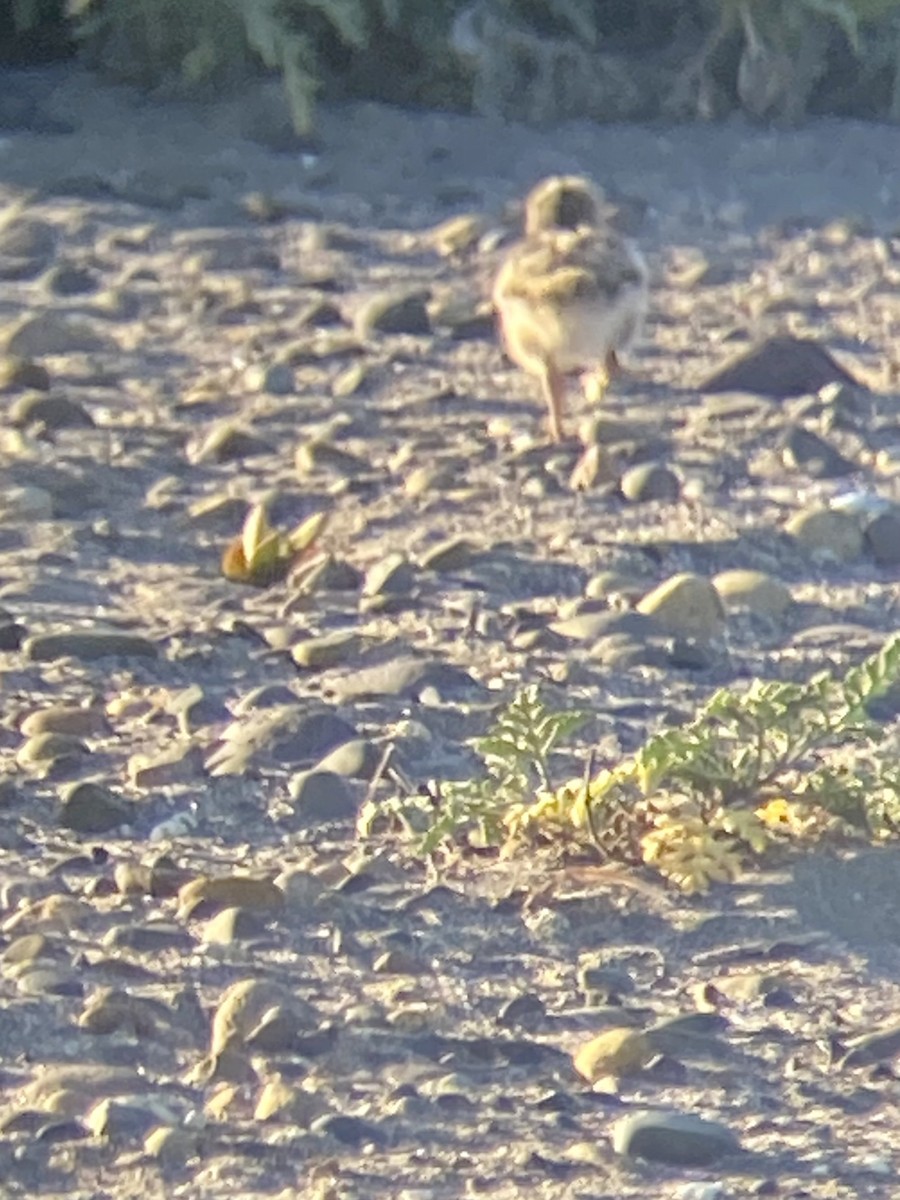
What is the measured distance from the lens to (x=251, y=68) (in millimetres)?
9633

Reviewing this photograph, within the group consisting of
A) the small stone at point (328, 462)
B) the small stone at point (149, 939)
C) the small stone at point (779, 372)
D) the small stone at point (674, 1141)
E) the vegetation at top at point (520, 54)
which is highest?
the vegetation at top at point (520, 54)

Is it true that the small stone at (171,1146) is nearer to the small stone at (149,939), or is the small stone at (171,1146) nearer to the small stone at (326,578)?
the small stone at (149,939)

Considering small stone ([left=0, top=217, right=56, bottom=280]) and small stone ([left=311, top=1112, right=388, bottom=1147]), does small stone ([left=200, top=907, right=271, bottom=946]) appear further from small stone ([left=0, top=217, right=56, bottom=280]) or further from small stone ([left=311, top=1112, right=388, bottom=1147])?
small stone ([left=0, top=217, right=56, bottom=280])

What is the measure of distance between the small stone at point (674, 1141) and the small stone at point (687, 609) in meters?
1.71

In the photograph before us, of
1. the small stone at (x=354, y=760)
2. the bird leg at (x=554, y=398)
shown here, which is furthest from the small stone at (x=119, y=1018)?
the bird leg at (x=554, y=398)

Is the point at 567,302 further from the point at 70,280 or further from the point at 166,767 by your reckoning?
the point at 70,280

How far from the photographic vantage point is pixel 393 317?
6918 mm

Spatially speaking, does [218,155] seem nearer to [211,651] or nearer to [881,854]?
[211,651]

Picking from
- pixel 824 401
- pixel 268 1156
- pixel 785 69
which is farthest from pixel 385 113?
pixel 268 1156

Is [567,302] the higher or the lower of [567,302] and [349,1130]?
the higher

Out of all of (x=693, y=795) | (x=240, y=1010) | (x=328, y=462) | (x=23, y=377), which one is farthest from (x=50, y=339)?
(x=240, y=1010)

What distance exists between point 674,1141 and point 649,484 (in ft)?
8.52

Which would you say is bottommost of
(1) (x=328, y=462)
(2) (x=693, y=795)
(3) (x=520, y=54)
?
(1) (x=328, y=462)

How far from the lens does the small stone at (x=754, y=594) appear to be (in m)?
4.94
